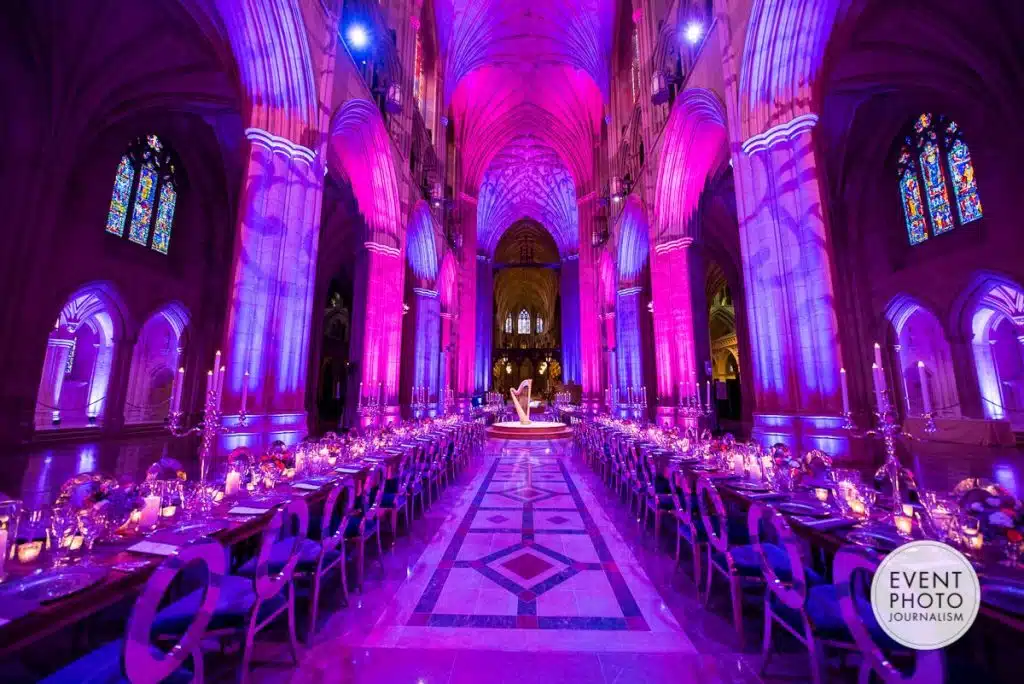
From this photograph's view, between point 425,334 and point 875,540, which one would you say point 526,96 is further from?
point 875,540

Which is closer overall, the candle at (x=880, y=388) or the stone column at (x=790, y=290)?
the candle at (x=880, y=388)

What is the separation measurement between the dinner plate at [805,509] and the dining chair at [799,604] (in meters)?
0.46

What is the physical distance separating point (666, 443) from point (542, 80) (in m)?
20.9

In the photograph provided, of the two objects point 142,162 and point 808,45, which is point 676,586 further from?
point 142,162

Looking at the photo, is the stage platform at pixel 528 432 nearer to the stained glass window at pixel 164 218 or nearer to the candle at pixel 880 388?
the candle at pixel 880 388

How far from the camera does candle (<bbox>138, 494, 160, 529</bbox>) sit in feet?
7.26

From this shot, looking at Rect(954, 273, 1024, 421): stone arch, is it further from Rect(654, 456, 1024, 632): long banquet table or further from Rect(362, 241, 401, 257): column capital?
Rect(362, 241, 401, 257): column capital

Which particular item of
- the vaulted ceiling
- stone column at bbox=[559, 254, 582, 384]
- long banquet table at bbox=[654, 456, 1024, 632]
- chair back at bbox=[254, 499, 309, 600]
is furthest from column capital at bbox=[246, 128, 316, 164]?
stone column at bbox=[559, 254, 582, 384]

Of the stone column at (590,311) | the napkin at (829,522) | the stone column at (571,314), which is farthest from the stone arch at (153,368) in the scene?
the stone column at (571,314)

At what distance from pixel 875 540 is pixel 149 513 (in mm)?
4021

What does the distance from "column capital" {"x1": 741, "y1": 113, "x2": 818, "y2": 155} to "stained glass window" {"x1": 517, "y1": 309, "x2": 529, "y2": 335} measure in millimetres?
36299

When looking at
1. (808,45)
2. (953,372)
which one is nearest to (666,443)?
(808,45)

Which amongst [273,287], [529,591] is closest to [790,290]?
[529,591]

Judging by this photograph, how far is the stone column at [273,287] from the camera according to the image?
5.51 metres
